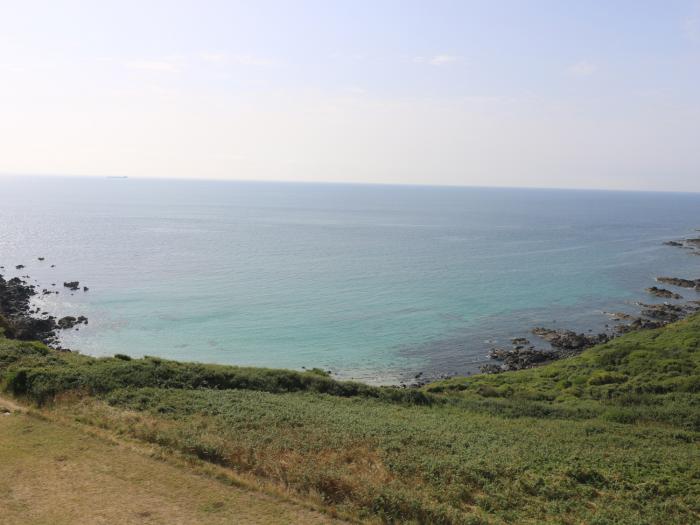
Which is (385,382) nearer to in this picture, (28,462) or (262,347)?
(262,347)

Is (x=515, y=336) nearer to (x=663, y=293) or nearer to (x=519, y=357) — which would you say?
(x=519, y=357)

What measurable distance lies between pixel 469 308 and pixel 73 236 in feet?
339

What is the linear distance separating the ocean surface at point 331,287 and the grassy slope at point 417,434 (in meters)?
17.3

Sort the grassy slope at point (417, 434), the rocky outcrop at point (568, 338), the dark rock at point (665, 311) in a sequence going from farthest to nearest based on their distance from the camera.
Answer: the dark rock at point (665, 311)
the rocky outcrop at point (568, 338)
the grassy slope at point (417, 434)

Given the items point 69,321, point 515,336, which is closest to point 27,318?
point 69,321

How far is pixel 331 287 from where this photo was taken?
83188 mm

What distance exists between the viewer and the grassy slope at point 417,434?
682 inches

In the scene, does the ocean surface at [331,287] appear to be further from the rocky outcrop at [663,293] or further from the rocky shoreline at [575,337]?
the rocky outcrop at [663,293]

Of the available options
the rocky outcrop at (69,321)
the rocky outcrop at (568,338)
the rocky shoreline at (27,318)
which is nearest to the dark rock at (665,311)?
the rocky outcrop at (568,338)

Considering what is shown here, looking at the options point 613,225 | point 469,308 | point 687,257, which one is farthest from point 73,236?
point 613,225

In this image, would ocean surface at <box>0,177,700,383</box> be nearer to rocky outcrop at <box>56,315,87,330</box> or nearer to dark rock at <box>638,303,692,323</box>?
rocky outcrop at <box>56,315,87,330</box>

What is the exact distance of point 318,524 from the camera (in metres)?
15.4

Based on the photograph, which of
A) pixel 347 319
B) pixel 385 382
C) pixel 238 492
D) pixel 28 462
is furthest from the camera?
pixel 347 319

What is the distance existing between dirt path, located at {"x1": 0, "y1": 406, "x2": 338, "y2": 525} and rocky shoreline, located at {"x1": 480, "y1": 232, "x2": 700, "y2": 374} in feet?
126
